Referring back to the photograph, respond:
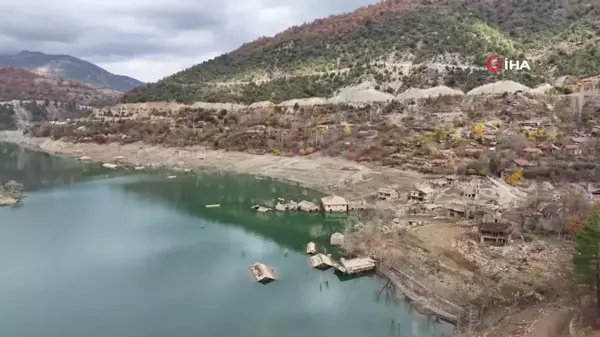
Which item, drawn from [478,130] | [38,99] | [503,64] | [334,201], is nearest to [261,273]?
[334,201]

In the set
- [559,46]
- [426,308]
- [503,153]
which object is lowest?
[426,308]

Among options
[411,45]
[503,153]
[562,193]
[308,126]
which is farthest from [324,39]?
[562,193]

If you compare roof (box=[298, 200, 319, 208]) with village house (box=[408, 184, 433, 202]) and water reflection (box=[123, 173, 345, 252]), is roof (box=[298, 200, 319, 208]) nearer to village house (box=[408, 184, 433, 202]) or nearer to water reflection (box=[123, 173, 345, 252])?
water reflection (box=[123, 173, 345, 252])

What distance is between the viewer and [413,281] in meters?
21.3

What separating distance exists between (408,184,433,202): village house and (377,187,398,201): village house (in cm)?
110

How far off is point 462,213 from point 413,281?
9050 millimetres

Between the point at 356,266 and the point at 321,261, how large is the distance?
1881mm

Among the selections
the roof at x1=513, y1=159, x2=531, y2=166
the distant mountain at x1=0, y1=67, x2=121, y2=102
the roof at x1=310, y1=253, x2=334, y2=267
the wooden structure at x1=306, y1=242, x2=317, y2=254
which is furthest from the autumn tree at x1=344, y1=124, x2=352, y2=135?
the distant mountain at x1=0, y1=67, x2=121, y2=102

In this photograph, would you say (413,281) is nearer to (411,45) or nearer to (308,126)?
(308,126)

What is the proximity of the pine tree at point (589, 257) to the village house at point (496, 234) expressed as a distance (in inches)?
308

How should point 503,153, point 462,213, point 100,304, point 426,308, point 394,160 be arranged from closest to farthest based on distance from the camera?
point 426,308
point 100,304
point 462,213
point 503,153
point 394,160

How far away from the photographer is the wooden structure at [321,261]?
2402cm

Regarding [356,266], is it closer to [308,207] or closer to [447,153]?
[308,207]

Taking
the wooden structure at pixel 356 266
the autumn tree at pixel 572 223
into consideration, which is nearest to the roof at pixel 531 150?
the autumn tree at pixel 572 223
